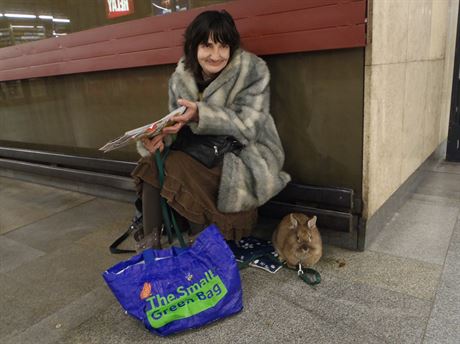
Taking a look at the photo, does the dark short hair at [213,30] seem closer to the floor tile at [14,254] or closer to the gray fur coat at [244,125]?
the gray fur coat at [244,125]

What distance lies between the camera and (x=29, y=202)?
4.40 m

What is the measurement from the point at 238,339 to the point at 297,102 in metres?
1.54

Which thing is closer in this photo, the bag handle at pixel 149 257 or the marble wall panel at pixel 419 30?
the bag handle at pixel 149 257

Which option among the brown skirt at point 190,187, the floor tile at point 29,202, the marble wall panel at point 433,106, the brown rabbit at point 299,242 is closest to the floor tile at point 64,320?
the brown skirt at point 190,187

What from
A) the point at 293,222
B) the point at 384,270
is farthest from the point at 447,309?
the point at 293,222

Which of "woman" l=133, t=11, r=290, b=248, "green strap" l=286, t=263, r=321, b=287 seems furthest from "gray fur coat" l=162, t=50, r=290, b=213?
"green strap" l=286, t=263, r=321, b=287

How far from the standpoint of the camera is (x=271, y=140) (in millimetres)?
2584

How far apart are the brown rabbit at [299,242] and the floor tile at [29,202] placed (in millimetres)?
2551

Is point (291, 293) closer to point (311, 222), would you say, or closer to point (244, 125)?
point (311, 222)

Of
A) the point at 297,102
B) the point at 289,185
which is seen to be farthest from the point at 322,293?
the point at 297,102

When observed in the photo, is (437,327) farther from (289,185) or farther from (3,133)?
(3,133)

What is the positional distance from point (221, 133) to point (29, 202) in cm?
299

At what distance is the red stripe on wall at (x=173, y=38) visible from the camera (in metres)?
2.33

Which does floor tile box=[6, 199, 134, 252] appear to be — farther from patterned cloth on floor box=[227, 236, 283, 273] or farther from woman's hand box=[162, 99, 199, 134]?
woman's hand box=[162, 99, 199, 134]
